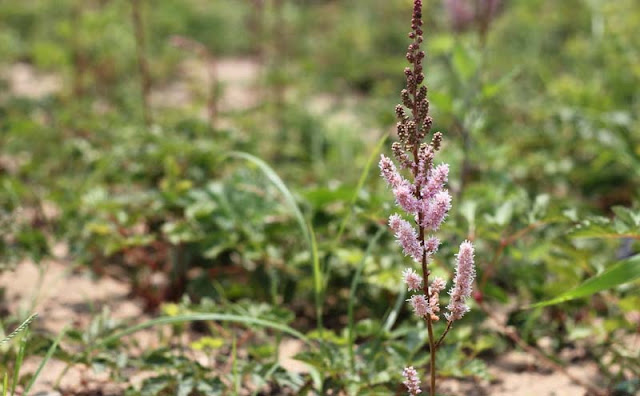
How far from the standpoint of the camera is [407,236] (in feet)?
5.22

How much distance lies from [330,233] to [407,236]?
55.0 inches

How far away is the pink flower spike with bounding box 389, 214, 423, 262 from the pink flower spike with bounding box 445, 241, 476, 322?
9cm

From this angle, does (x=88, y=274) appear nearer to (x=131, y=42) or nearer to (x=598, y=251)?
(x=598, y=251)

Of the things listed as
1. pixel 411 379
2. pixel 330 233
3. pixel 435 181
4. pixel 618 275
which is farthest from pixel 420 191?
pixel 330 233

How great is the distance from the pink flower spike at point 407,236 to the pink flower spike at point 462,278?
0.09 m

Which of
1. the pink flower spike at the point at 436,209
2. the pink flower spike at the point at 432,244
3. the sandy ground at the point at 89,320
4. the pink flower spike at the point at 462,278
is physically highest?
the pink flower spike at the point at 436,209

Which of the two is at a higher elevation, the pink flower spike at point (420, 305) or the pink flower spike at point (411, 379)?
the pink flower spike at point (420, 305)

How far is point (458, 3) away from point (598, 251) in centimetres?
176

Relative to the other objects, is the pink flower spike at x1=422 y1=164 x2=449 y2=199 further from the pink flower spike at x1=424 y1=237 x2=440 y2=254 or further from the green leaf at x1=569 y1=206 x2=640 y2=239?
the green leaf at x1=569 y1=206 x2=640 y2=239

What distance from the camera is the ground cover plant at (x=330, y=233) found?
7.32 feet

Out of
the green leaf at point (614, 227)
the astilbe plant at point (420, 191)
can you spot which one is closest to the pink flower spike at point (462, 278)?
the astilbe plant at point (420, 191)

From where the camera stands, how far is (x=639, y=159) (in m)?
3.01

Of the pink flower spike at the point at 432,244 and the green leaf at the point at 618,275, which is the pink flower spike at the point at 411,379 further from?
the green leaf at the point at 618,275

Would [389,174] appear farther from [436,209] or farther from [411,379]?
[411,379]
